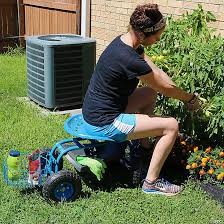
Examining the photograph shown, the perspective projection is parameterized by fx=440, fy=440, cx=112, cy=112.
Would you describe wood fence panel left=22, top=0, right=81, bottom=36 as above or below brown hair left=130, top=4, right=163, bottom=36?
below

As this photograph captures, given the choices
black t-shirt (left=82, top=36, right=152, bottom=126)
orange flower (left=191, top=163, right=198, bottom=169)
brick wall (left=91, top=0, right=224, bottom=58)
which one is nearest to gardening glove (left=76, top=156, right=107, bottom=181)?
black t-shirt (left=82, top=36, right=152, bottom=126)

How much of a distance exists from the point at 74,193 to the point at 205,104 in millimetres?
1324

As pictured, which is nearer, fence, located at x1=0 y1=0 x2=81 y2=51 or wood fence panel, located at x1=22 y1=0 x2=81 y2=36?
wood fence panel, located at x1=22 y1=0 x2=81 y2=36

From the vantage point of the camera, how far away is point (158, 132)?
11.8 ft

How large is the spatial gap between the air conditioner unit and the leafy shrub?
1617 millimetres

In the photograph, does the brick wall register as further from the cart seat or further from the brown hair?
the cart seat

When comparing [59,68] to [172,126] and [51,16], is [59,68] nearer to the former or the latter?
[172,126]

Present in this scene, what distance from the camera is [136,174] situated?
3.87 meters

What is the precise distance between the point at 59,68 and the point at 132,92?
2.12m

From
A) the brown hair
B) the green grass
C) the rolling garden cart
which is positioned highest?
the brown hair

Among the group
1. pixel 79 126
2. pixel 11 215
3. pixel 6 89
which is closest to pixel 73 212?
pixel 11 215

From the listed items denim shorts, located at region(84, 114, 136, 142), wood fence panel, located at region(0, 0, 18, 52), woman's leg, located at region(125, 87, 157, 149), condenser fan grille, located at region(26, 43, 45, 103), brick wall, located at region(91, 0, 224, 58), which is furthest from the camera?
wood fence panel, located at region(0, 0, 18, 52)

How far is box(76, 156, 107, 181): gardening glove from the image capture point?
11.9 feet

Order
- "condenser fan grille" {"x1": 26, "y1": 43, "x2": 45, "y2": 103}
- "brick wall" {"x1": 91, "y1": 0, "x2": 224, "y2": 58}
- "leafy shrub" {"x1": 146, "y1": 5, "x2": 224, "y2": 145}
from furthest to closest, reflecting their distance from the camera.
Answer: "condenser fan grille" {"x1": 26, "y1": 43, "x2": 45, "y2": 103}
"brick wall" {"x1": 91, "y1": 0, "x2": 224, "y2": 58}
"leafy shrub" {"x1": 146, "y1": 5, "x2": 224, "y2": 145}
